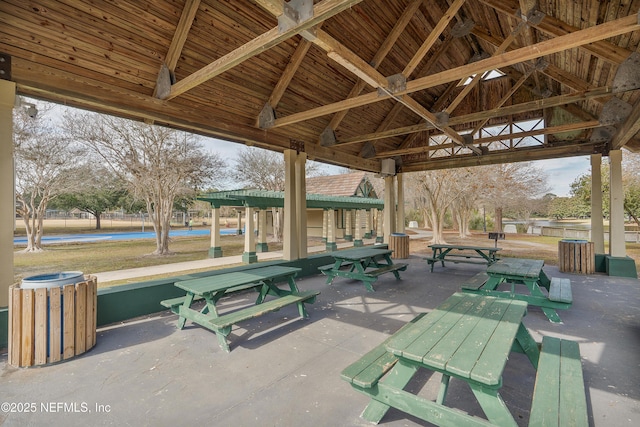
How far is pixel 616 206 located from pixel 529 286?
500 centimetres

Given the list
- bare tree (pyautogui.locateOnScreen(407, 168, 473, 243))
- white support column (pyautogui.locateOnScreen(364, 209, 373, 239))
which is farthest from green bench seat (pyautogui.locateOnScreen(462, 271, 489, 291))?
white support column (pyautogui.locateOnScreen(364, 209, 373, 239))

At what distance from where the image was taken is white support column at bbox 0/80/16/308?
3.17 meters

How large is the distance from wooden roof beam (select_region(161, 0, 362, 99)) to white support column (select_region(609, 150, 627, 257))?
820cm

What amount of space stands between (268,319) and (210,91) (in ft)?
12.9

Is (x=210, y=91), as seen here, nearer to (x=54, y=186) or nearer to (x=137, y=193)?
(x=137, y=193)

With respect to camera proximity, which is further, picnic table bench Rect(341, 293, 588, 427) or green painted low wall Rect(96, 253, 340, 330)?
green painted low wall Rect(96, 253, 340, 330)

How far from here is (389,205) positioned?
396 inches

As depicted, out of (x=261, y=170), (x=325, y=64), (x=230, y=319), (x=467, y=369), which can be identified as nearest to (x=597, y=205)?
(x=325, y=64)

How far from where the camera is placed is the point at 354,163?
867 centimetres

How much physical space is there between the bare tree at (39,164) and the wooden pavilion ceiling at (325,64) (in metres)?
11.2

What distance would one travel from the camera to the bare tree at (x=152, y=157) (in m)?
11.9

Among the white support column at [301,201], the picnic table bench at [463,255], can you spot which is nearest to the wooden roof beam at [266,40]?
the white support column at [301,201]

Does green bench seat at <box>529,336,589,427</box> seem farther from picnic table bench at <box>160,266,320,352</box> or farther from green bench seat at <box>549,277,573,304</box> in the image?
picnic table bench at <box>160,266,320,352</box>

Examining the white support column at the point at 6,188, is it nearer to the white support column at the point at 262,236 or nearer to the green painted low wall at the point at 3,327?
the green painted low wall at the point at 3,327
